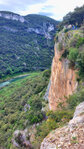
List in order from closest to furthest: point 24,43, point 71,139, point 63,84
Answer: point 71,139 < point 63,84 < point 24,43

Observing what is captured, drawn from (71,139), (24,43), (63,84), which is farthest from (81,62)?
(24,43)

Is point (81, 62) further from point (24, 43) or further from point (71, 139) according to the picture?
point (24, 43)

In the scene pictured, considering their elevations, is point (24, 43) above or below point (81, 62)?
above

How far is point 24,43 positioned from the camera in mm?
95500

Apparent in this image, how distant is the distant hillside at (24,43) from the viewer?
73669 millimetres

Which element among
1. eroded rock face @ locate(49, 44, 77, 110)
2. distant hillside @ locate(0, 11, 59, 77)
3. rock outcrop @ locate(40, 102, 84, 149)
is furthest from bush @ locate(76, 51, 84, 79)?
distant hillside @ locate(0, 11, 59, 77)

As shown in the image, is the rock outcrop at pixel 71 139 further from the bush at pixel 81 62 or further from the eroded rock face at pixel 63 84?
the eroded rock face at pixel 63 84

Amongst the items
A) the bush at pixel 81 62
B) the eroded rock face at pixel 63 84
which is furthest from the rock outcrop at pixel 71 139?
the eroded rock face at pixel 63 84

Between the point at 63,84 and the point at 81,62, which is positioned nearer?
the point at 81,62

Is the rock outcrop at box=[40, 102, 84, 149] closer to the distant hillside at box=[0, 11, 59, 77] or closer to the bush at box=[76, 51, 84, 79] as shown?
the bush at box=[76, 51, 84, 79]

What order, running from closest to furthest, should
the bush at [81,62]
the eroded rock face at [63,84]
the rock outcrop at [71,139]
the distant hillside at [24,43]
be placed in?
the rock outcrop at [71,139], the bush at [81,62], the eroded rock face at [63,84], the distant hillside at [24,43]

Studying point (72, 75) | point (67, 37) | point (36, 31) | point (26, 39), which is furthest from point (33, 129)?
point (36, 31)

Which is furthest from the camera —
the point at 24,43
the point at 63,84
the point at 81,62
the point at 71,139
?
the point at 24,43

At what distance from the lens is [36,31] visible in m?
114
